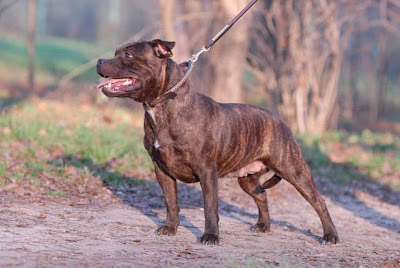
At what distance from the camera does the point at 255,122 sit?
21.3ft

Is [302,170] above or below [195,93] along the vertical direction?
below

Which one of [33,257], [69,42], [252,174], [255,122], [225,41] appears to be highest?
[69,42]

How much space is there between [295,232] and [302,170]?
91 centimetres

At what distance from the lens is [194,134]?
5.82 m

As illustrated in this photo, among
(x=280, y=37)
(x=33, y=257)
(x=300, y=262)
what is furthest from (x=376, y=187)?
(x=33, y=257)

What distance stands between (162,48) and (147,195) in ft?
10.5

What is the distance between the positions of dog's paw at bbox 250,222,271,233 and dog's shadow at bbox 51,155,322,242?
39 cm

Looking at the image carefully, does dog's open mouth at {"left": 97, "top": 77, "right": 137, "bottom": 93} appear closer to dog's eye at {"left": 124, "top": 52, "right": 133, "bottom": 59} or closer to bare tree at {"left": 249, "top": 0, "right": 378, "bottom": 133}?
dog's eye at {"left": 124, "top": 52, "right": 133, "bottom": 59}

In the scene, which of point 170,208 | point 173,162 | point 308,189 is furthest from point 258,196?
point 173,162

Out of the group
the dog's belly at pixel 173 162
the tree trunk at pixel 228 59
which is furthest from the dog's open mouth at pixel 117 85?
the tree trunk at pixel 228 59

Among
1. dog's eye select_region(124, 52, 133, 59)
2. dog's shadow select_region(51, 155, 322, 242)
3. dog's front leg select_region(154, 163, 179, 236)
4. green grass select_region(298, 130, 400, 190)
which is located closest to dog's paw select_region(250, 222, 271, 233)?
dog's shadow select_region(51, 155, 322, 242)

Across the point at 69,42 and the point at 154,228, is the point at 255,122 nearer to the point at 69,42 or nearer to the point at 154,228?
the point at 154,228

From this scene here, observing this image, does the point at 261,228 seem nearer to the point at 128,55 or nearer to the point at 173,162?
the point at 173,162

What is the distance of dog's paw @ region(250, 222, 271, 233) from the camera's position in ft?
22.9
